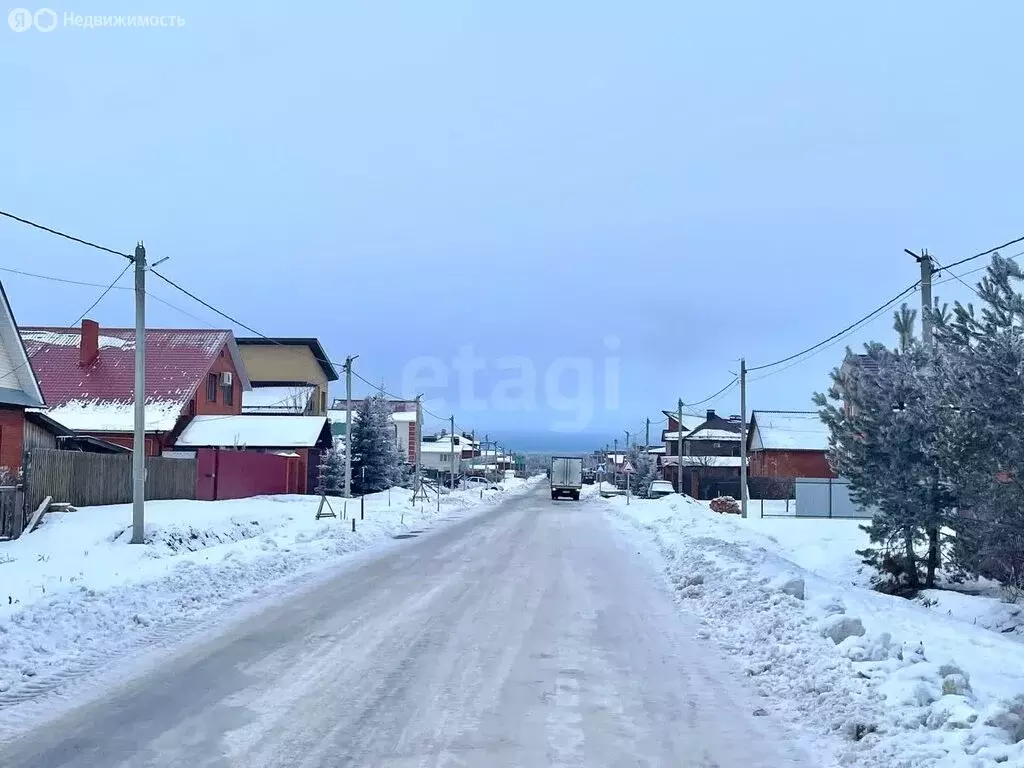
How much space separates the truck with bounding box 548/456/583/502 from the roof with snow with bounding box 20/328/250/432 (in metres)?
28.3

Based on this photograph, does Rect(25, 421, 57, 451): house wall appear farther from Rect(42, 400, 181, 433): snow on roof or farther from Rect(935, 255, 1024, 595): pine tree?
Rect(935, 255, 1024, 595): pine tree

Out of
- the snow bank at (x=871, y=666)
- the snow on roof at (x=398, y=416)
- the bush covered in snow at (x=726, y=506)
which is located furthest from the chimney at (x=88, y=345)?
the snow bank at (x=871, y=666)

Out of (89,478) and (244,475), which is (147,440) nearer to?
(244,475)

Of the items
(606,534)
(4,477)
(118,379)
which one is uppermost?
(118,379)

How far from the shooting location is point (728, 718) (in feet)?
23.4

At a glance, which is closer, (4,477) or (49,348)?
(4,477)

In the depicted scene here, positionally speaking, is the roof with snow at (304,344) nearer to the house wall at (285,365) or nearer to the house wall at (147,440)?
the house wall at (285,365)

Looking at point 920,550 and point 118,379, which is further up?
point 118,379

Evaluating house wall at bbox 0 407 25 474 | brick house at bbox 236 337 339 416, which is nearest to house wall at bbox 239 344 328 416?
brick house at bbox 236 337 339 416

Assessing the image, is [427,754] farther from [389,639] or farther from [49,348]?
[49,348]

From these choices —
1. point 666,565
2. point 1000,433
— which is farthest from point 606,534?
point 1000,433

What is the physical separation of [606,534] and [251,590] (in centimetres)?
1658

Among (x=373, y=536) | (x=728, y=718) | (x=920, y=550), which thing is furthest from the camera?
(x=373, y=536)

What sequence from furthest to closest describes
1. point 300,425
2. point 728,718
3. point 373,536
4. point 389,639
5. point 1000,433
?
point 300,425 → point 373,536 → point 1000,433 → point 389,639 → point 728,718
